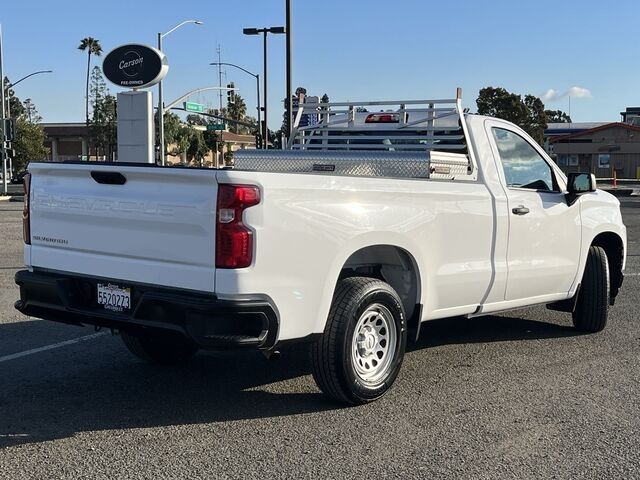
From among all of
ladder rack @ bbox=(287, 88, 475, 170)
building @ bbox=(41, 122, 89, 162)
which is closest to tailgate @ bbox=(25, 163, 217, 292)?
ladder rack @ bbox=(287, 88, 475, 170)

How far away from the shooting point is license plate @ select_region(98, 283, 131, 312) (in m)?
4.73

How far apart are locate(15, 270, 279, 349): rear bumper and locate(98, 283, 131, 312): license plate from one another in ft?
0.10

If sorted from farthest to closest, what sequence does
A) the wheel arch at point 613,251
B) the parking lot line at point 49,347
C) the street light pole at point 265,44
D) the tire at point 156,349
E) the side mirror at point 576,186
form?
the street light pole at point 265,44 < the wheel arch at point 613,251 < the side mirror at point 576,186 < the parking lot line at point 49,347 < the tire at point 156,349

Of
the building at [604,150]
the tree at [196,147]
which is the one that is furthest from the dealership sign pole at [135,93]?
the tree at [196,147]

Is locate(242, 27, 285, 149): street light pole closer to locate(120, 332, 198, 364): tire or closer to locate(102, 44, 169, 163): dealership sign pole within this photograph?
locate(102, 44, 169, 163): dealership sign pole

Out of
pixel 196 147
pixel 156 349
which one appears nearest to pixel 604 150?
pixel 196 147

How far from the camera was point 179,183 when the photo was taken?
4.49 meters

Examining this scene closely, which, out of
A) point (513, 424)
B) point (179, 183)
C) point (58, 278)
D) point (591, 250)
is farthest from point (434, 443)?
point (591, 250)

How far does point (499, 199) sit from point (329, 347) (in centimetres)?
210

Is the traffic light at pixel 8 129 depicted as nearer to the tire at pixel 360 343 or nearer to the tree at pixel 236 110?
the tire at pixel 360 343

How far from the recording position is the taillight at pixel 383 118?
7207 mm

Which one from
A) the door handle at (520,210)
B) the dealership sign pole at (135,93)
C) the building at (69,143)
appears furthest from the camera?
the building at (69,143)

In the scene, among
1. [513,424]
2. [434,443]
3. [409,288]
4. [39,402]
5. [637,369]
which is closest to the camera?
[434,443]

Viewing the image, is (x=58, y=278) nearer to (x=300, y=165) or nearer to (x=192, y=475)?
(x=192, y=475)
